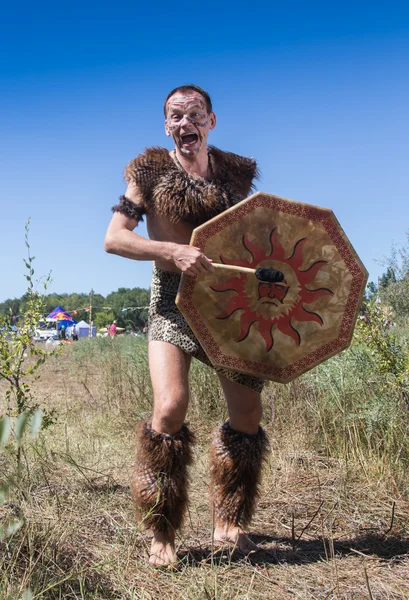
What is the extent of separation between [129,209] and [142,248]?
241mm

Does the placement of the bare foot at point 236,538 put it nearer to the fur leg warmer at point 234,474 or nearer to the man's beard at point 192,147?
the fur leg warmer at point 234,474

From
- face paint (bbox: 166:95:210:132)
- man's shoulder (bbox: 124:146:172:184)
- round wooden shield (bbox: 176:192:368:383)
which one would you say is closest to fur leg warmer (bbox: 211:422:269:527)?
round wooden shield (bbox: 176:192:368:383)

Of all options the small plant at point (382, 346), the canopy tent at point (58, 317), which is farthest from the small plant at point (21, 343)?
the small plant at point (382, 346)

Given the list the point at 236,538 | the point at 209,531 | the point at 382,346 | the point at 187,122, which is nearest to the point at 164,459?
the point at 236,538

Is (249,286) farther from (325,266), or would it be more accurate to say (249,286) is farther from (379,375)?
(379,375)

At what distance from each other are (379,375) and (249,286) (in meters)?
1.98

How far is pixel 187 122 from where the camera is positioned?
289cm

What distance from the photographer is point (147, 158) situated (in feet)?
9.24

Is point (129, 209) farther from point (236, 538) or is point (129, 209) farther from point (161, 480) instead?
point (236, 538)

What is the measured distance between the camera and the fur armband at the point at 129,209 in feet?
8.98

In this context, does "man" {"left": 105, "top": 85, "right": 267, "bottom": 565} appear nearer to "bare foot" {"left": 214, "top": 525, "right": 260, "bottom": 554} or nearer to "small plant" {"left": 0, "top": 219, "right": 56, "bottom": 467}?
"bare foot" {"left": 214, "top": 525, "right": 260, "bottom": 554}

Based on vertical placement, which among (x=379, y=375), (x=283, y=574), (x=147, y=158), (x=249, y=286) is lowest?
(x=283, y=574)

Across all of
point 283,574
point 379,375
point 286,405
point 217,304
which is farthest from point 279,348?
point 286,405

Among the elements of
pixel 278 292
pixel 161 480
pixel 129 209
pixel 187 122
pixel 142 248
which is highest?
pixel 187 122
